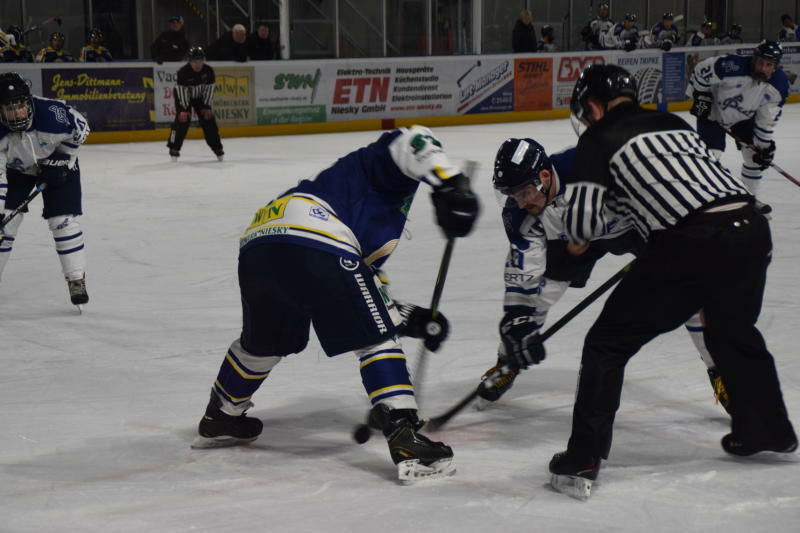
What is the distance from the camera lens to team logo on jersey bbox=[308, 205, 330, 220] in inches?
109

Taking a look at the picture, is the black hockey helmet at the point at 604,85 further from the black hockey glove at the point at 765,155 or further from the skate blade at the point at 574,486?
the black hockey glove at the point at 765,155

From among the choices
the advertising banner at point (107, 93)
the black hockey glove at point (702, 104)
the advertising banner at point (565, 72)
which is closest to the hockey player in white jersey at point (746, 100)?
the black hockey glove at point (702, 104)

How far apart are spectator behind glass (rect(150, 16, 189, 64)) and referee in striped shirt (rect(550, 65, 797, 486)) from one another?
10.2 metres

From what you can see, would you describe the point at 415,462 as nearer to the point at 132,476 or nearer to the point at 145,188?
the point at 132,476

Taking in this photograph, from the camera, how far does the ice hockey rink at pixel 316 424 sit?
102 inches

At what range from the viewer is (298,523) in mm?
2523

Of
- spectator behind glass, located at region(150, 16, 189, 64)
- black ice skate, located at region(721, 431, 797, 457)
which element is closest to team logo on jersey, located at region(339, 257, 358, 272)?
black ice skate, located at region(721, 431, 797, 457)

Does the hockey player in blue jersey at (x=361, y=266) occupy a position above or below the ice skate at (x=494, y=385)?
above

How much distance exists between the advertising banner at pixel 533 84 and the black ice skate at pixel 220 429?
38.9 ft

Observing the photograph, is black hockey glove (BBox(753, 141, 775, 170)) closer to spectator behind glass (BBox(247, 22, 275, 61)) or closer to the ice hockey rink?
the ice hockey rink

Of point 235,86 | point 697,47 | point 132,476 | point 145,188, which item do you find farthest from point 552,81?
point 132,476

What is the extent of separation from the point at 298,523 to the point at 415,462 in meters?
0.37

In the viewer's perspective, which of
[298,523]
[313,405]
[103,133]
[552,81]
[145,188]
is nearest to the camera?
Result: [298,523]

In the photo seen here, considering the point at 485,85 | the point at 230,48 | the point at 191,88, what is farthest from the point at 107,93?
the point at 485,85
